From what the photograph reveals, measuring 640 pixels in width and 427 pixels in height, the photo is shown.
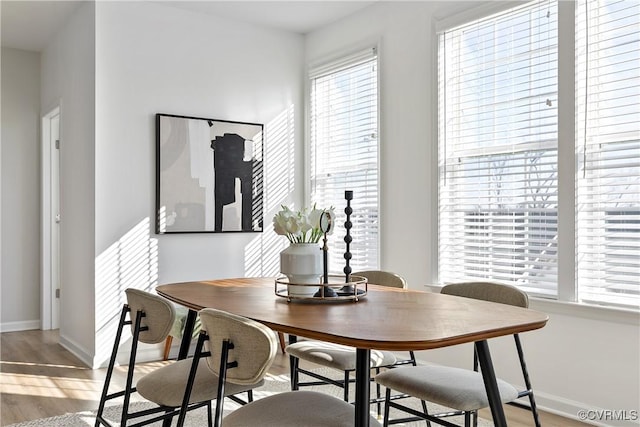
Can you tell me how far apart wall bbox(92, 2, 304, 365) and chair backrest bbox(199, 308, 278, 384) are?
2596 mm

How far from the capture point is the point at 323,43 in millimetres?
4871

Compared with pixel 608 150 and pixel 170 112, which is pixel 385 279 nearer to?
pixel 608 150

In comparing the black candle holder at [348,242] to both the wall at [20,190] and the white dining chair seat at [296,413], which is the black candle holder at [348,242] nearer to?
the white dining chair seat at [296,413]

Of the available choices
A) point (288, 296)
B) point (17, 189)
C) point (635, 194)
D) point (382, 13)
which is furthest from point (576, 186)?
point (17, 189)

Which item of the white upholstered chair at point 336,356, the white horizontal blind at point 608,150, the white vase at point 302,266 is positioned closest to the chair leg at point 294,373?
the white upholstered chair at point 336,356

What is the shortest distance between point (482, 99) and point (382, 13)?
1170 mm

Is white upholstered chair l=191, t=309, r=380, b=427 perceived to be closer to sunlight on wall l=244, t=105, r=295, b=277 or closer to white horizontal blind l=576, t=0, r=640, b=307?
white horizontal blind l=576, t=0, r=640, b=307

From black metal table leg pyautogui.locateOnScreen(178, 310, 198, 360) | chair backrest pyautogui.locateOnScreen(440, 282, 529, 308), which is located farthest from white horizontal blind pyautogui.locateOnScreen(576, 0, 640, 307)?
black metal table leg pyautogui.locateOnScreen(178, 310, 198, 360)

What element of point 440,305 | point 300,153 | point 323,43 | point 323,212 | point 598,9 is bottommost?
point 440,305

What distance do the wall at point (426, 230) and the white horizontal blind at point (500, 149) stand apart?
122mm

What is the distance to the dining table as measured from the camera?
60.9 inches

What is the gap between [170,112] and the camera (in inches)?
172

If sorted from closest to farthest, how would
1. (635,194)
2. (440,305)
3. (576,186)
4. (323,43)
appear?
(440,305)
(635,194)
(576,186)
(323,43)

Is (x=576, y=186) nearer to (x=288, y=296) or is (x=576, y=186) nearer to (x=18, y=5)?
(x=288, y=296)
